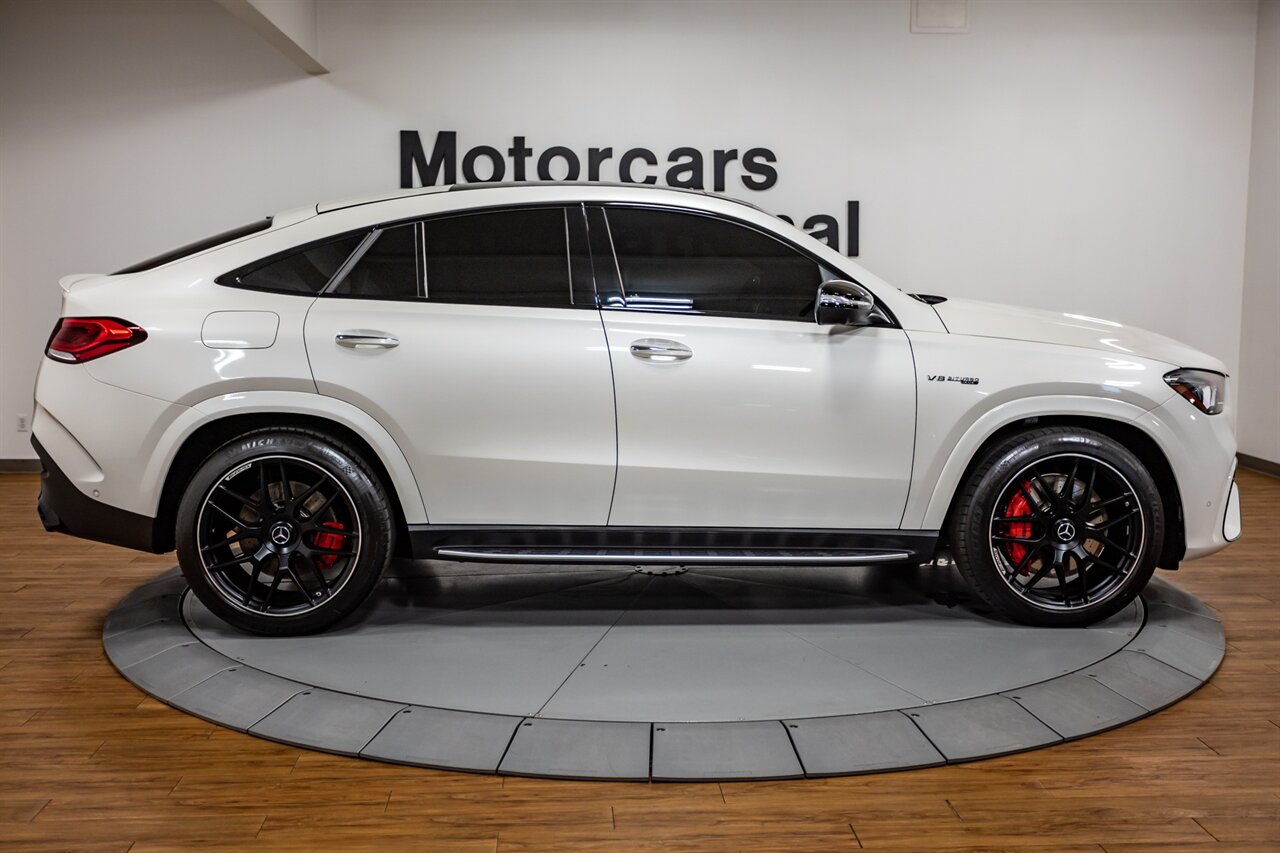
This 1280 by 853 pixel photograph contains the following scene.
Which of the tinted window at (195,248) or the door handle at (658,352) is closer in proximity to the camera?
the door handle at (658,352)

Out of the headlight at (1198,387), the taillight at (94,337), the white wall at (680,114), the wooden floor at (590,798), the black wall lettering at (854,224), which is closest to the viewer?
the wooden floor at (590,798)

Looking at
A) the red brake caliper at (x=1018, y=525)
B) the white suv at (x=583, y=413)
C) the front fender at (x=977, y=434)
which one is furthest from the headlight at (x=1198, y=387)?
the red brake caliper at (x=1018, y=525)

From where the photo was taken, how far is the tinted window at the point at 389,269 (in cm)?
362

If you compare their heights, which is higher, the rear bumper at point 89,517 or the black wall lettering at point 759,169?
the black wall lettering at point 759,169

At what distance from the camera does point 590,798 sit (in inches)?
Result: 104

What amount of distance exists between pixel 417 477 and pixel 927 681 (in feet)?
5.82

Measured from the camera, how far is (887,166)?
6926mm

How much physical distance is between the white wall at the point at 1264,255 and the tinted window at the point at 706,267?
4.74m

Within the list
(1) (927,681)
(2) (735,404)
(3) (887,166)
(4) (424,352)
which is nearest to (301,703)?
(4) (424,352)

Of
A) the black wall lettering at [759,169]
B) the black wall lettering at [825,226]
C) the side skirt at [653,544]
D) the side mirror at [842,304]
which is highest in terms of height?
the black wall lettering at [759,169]

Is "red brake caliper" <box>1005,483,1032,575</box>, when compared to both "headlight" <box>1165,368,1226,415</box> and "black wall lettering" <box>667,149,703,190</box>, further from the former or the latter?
"black wall lettering" <box>667,149,703,190</box>

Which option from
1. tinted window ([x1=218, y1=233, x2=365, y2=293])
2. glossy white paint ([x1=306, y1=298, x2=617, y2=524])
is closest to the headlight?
glossy white paint ([x1=306, y1=298, x2=617, y2=524])

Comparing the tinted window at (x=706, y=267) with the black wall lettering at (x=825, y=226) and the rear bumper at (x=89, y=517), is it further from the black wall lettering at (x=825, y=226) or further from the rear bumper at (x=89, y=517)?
the black wall lettering at (x=825, y=226)

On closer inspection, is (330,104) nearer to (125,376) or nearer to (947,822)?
(125,376)
